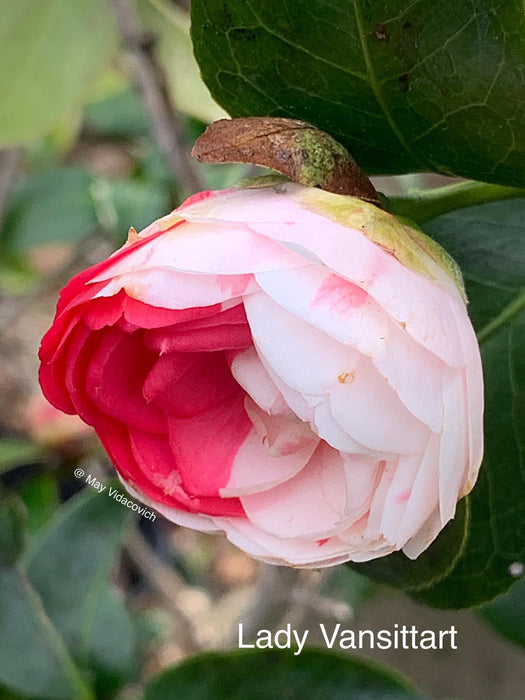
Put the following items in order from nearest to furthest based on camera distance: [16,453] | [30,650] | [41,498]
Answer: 1. [30,650]
2. [16,453]
3. [41,498]

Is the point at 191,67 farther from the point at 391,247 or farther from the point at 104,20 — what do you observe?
the point at 391,247

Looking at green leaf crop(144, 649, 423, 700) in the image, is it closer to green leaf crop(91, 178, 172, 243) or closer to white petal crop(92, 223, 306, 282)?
white petal crop(92, 223, 306, 282)

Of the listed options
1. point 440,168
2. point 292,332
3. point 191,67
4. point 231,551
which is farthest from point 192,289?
point 231,551

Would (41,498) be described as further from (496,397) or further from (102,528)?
(496,397)

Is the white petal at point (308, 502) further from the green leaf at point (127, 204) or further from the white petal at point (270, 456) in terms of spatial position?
the green leaf at point (127, 204)

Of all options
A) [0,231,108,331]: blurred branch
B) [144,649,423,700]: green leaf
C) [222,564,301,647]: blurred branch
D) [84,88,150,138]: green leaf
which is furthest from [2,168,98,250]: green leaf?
[144,649,423,700]: green leaf

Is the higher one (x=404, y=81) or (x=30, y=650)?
(x=404, y=81)

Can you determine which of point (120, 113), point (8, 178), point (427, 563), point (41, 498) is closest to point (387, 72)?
point (427, 563)
